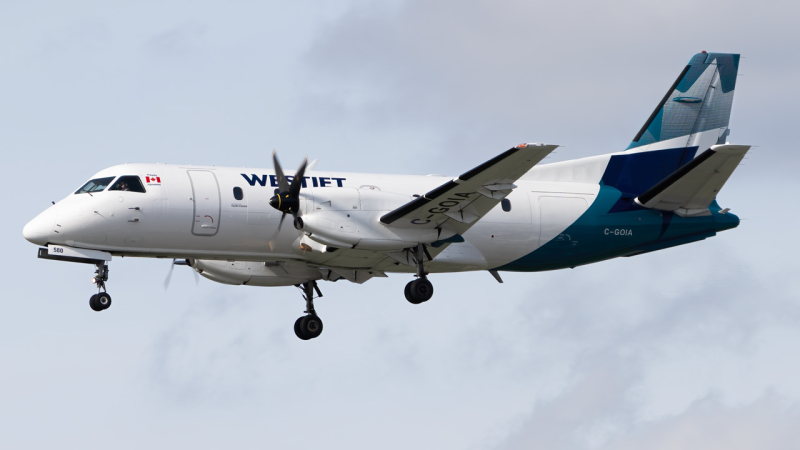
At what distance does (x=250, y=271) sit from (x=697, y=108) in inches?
451

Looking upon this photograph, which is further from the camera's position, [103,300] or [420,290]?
[420,290]

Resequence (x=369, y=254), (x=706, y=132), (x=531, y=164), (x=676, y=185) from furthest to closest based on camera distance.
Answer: (x=706, y=132) → (x=676, y=185) → (x=369, y=254) → (x=531, y=164)

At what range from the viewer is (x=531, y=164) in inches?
797

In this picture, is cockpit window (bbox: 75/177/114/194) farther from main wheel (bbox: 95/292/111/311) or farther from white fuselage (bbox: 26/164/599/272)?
main wheel (bbox: 95/292/111/311)

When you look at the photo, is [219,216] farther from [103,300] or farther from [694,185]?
[694,185]

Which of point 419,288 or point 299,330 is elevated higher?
point 419,288

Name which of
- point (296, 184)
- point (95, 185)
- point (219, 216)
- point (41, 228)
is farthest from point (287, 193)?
point (41, 228)

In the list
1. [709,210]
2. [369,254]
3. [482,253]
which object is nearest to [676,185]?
[709,210]

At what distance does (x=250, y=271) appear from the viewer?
80.3ft

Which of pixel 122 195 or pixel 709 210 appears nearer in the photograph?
pixel 122 195

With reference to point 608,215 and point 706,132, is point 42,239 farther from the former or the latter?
point 706,132

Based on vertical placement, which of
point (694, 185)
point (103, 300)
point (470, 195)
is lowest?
point (103, 300)

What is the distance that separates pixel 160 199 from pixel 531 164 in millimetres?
7145

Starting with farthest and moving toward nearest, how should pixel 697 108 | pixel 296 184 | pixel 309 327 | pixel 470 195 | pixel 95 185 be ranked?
1. pixel 697 108
2. pixel 309 327
3. pixel 95 185
4. pixel 470 195
5. pixel 296 184
